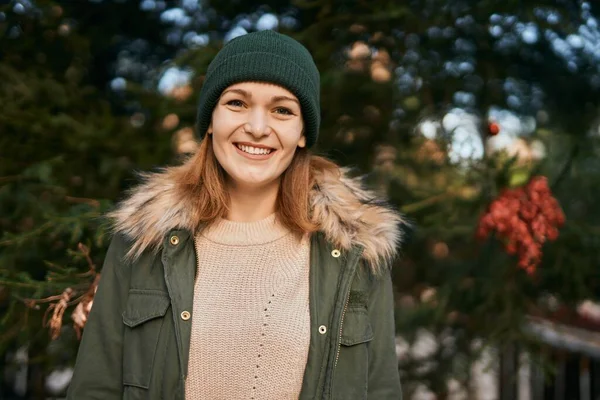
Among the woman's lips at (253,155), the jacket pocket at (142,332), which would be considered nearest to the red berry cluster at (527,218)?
the woman's lips at (253,155)

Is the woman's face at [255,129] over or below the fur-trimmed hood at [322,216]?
over

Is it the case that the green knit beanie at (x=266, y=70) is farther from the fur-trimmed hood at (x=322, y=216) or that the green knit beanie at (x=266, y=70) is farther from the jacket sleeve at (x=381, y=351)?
the jacket sleeve at (x=381, y=351)

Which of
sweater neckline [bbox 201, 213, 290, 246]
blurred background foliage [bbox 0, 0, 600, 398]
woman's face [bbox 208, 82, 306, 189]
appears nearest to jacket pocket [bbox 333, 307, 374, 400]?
sweater neckline [bbox 201, 213, 290, 246]

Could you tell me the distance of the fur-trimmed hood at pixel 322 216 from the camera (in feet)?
7.86

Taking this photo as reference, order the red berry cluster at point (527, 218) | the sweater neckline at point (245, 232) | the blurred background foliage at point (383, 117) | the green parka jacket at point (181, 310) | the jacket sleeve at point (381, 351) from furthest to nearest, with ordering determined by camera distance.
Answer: the blurred background foliage at point (383, 117) → the red berry cluster at point (527, 218) → the sweater neckline at point (245, 232) → the jacket sleeve at point (381, 351) → the green parka jacket at point (181, 310)

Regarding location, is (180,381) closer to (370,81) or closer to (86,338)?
(86,338)

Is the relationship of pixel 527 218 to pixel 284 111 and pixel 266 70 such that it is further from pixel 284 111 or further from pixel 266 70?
pixel 266 70

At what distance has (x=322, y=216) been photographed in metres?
2.47

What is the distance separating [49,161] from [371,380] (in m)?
1.82

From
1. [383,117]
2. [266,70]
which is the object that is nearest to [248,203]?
[266,70]

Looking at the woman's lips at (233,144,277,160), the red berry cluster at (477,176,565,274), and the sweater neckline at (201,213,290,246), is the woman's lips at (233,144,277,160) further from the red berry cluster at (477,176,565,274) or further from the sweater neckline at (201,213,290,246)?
the red berry cluster at (477,176,565,274)

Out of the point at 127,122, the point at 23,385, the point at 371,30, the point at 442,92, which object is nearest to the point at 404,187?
the point at 442,92

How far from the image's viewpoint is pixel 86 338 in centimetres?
230

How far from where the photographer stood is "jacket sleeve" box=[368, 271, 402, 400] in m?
2.32
